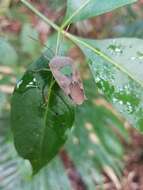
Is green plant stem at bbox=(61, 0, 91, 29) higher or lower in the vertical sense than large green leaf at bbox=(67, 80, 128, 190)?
higher

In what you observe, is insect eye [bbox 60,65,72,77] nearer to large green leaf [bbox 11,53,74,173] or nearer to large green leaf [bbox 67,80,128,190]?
large green leaf [bbox 11,53,74,173]

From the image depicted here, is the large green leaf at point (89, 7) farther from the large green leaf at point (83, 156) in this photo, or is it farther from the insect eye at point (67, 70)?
the large green leaf at point (83, 156)

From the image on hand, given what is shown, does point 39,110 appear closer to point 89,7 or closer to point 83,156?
point 89,7

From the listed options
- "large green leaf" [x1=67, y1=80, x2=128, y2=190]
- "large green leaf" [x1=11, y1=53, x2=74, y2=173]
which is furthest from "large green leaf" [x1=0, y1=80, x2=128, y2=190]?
"large green leaf" [x1=11, y1=53, x2=74, y2=173]

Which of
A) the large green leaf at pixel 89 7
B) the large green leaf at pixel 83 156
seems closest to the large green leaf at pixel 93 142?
the large green leaf at pixel 83 156

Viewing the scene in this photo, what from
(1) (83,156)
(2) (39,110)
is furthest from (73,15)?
(1) (83,156)

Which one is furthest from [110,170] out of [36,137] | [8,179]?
[36,137]

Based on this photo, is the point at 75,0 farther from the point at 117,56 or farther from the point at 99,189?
the point at 99,189
